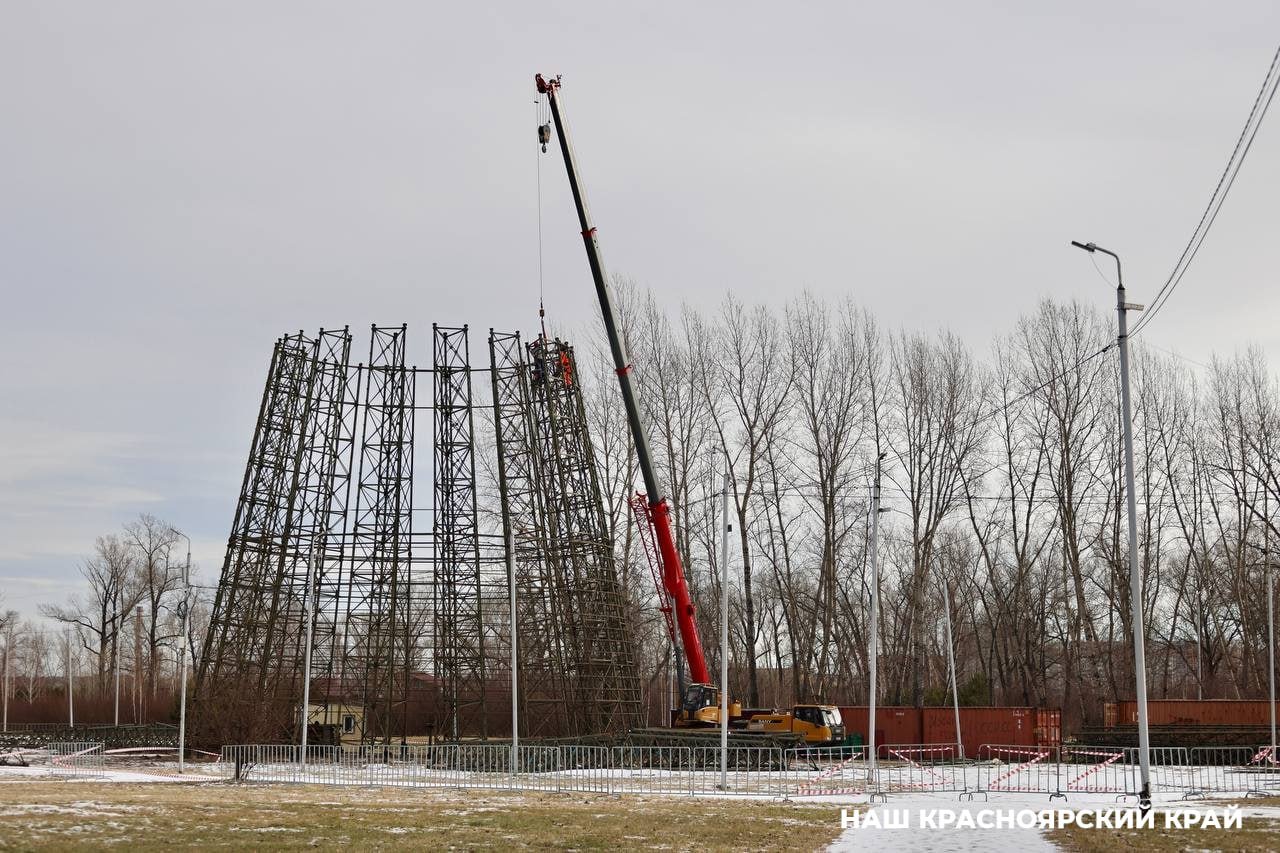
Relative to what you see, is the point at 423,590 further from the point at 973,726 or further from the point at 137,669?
the point at 137,669

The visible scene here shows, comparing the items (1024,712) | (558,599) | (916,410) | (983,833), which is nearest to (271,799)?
(983,833)

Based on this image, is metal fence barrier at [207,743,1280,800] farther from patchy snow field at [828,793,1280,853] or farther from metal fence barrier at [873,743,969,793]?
patchy snow field at [828,793,1280,853]

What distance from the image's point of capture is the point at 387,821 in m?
23.0

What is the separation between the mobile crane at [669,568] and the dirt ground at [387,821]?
14.4m

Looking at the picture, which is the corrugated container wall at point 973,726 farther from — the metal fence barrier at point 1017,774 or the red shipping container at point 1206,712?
the red shipping container at point 1206,712

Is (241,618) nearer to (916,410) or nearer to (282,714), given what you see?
(282,714)

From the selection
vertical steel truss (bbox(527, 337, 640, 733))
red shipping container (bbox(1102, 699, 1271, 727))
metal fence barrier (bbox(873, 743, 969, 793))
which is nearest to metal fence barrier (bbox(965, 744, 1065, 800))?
metal fence barrier (bbox(873, 743, 969, 793))

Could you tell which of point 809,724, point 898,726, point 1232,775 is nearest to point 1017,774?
point 1232,775

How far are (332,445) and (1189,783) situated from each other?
3659 cm

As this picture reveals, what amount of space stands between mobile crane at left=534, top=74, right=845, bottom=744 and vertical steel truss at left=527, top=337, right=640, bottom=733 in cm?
466

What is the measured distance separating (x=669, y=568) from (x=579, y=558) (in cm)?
968

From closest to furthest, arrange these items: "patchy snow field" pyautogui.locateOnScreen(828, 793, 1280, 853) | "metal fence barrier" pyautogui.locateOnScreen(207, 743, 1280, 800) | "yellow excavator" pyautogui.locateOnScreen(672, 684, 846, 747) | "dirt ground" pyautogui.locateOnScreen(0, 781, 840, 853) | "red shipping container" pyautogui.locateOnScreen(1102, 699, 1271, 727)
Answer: "dirt ground" pyautogui.locateOnScreen(0, 781, 840, 853) < "patchy snow field" pyautogui.locateOnScreen(828, 793, 1280, 853) < "metal fence barrier" pyautogui.locateOnScreen(207, 743, 1280, 800) < "yellow excavator" pyautogui.locateOnScreen(672, 684, 846, 747) < "red shipping container" pyautogui.locateOnScreen(1102, 699, 1271, 727)

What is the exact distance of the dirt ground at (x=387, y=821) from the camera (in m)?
19.0

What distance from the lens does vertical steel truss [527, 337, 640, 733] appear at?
51.8m
